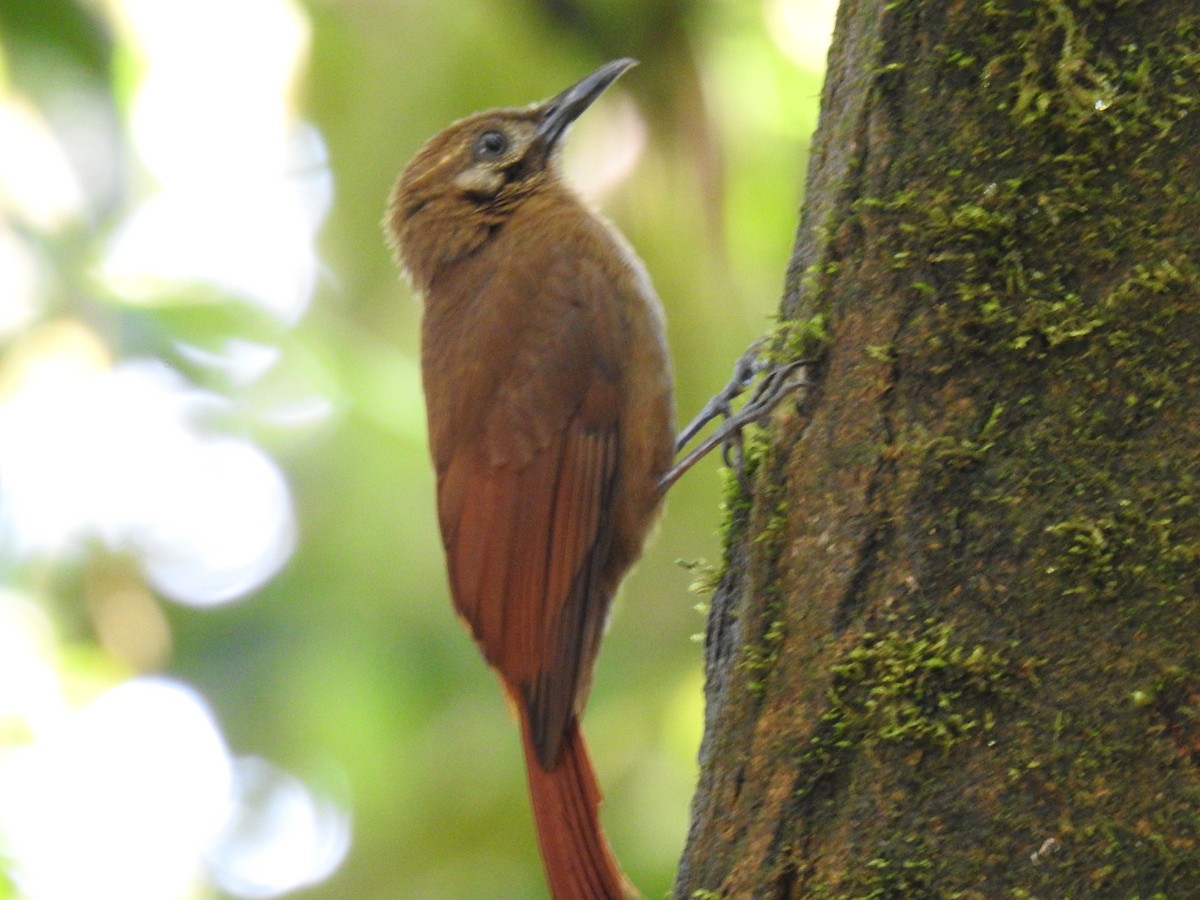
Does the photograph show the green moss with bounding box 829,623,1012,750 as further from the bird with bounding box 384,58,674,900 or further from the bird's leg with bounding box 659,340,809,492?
the bird with bounding box 384,58,674,900

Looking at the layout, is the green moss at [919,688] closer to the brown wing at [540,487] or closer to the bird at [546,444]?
the bird at [546,444]

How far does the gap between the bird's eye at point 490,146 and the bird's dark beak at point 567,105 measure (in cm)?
11

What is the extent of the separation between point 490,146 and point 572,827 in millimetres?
1951

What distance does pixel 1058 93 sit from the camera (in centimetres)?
179

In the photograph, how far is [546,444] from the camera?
3139 millimetres

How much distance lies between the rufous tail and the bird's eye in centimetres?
165

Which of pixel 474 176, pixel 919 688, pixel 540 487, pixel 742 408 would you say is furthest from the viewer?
pixel 474 176

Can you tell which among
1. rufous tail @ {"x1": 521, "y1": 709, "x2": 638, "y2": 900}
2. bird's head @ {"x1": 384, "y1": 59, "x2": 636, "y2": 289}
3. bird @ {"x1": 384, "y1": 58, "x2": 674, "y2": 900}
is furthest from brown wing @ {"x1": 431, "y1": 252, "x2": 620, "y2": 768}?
bird's head @ {"x1": 384, "y1": 59, "x2": 636, "y2": 289}

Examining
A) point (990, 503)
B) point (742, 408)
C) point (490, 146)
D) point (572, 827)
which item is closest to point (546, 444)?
point (742, 408)

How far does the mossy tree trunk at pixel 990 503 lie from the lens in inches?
63.7

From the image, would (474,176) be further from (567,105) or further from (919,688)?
(919,688)

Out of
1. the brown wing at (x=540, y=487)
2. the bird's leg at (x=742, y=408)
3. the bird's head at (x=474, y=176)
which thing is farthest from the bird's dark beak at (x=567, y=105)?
the bird's leg at (x=742, y=408)

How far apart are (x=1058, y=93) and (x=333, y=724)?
440 cm

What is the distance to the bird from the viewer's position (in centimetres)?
292
